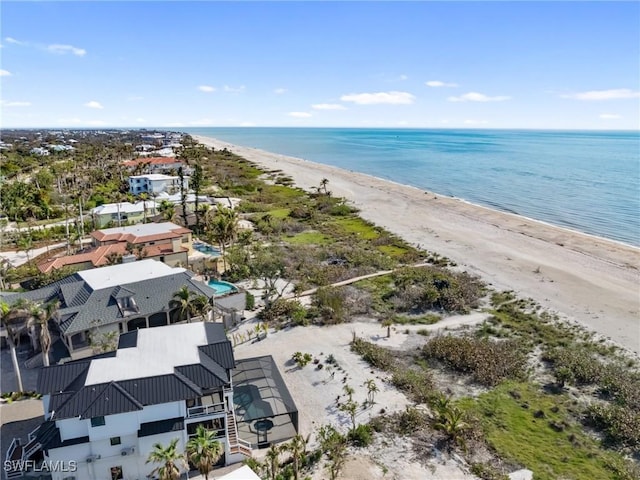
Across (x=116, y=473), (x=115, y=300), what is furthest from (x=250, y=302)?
(x=116, y=473)

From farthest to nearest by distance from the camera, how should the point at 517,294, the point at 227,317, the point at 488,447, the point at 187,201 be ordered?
the point at 187,201 → the point at 517,294 → the point at 227,317 → the point at 488,447

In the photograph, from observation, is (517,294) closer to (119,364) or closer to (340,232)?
(340,232)

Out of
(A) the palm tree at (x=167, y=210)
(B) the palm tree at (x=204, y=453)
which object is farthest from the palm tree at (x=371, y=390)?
(A) the palm tree at (x=167, y=210)

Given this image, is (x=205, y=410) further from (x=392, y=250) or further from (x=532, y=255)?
(x=532, y=255)

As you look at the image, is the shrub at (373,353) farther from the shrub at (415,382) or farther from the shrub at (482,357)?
the shrub at (482,357)

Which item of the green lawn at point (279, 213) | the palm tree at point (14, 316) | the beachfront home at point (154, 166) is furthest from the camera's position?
the beachfront home at point (154, 166)

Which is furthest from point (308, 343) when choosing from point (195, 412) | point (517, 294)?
point (517, 294)
